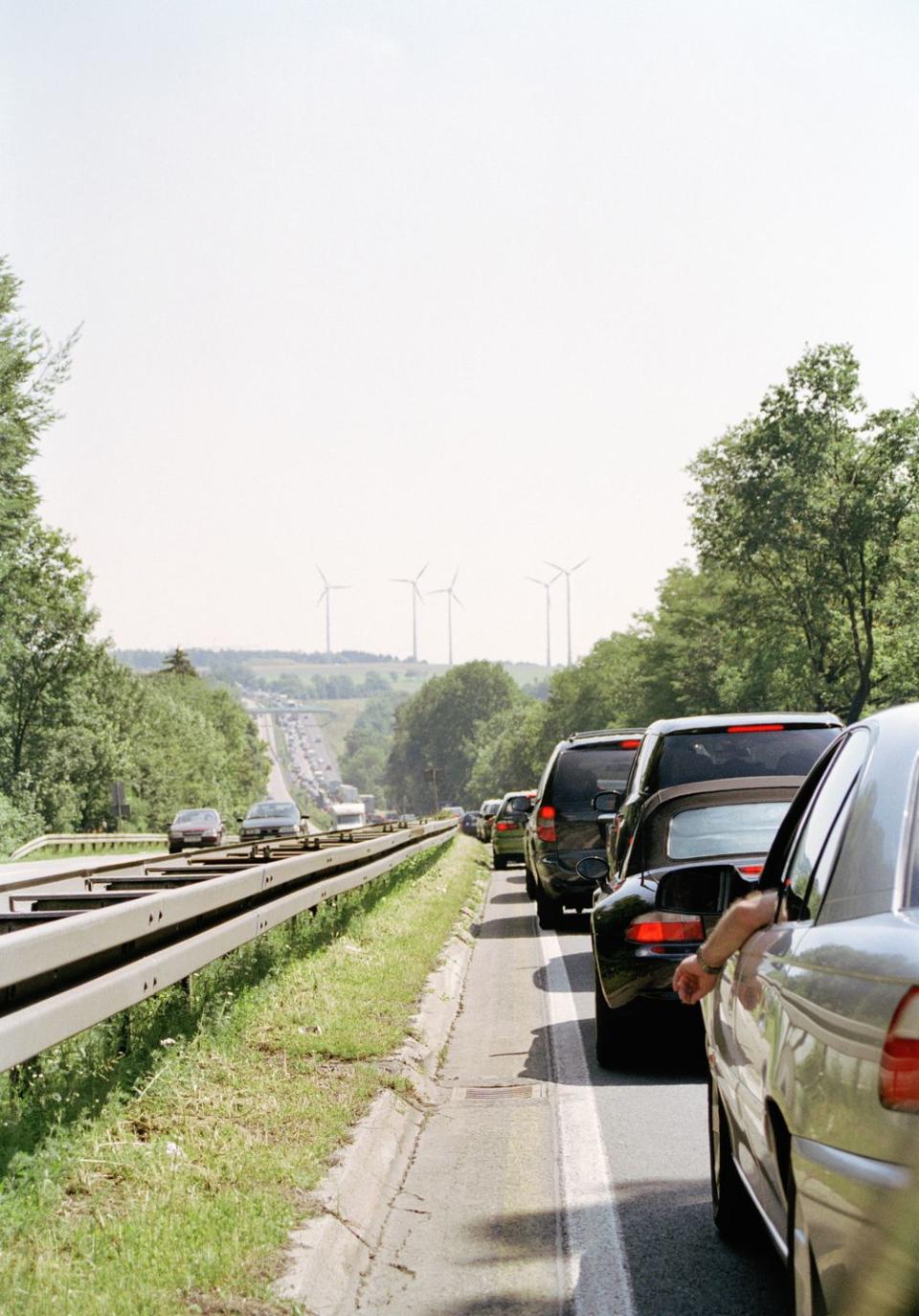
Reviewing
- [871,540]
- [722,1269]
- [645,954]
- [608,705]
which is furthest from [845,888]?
[608,705]

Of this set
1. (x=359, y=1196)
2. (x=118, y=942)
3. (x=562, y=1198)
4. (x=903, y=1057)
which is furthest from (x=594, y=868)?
(x=903, y=1057)

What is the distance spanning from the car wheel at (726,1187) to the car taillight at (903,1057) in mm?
2603

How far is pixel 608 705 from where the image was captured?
5084 inches

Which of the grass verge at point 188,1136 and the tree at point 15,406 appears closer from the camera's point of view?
the grass verge at point 188,1136

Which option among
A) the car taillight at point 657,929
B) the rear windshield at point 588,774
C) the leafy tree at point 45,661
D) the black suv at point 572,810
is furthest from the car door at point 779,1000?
the leafy tree at point 45,661

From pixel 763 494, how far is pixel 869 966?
189 feet

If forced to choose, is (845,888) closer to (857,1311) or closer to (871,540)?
(857,1311)

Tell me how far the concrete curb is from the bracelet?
59.0 inches

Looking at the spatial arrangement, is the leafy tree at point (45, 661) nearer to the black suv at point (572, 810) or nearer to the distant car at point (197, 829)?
the distant car at point (197, 829)

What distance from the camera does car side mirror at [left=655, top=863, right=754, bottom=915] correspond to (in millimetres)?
5203

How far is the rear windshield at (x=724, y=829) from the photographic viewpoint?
9.91m

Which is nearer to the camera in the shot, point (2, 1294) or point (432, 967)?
point (2, 1294)

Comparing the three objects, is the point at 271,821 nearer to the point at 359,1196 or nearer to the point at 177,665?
the point at 359,1196

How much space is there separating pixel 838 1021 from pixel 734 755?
29.6ft
